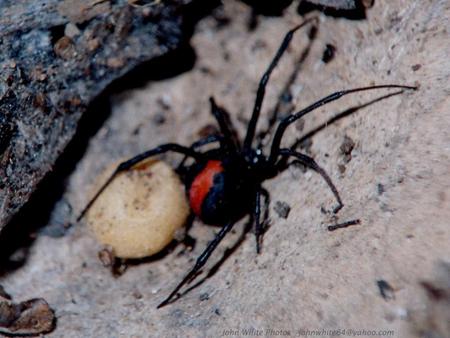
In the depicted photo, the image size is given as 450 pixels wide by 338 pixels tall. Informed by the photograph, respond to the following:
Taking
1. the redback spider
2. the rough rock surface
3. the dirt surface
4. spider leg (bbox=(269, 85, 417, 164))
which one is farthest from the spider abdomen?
the rough rock surface

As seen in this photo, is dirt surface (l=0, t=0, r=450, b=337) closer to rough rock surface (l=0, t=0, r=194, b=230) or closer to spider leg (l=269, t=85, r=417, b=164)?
spider leg (l=269, t=85, r=417, b=164)

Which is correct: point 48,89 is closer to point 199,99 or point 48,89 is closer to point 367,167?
point 199,99

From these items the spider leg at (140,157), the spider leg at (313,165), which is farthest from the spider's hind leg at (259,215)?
the spider leg at (140,157)

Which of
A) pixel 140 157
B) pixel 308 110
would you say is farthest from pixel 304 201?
pixel 140 157

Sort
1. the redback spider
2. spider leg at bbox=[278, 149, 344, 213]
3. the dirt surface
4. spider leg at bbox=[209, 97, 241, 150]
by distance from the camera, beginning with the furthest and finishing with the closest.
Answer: spider leg at bbox=[209, 97, 241, 150] → the redback spider → spider leg at bbox=[278, 149, 344, 213] → the dirt surface

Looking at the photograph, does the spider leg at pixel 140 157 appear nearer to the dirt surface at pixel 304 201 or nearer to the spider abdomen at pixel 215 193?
the spider abdomen at pixel 215 193

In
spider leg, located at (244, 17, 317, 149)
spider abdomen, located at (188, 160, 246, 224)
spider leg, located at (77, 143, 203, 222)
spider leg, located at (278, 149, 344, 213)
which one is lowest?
spider abdomen, located at (188, 160, 246, 224)
